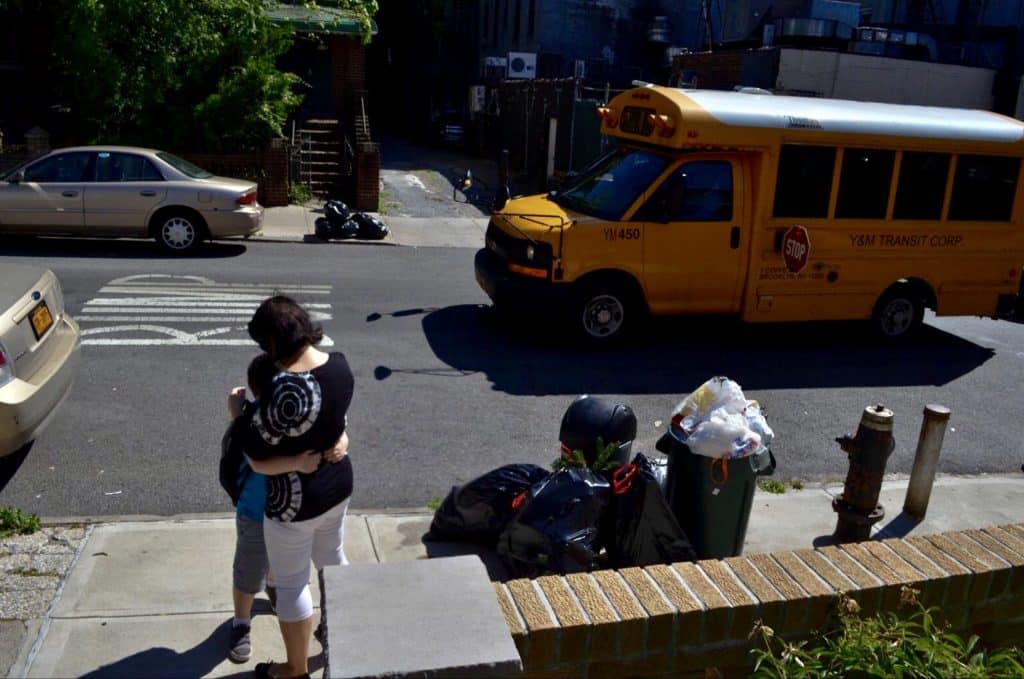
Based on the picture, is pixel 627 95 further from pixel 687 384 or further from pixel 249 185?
pixel 249 185

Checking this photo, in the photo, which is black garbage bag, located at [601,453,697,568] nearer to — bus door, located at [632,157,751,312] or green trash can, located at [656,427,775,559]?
green trash can, located at [656,427,775,559]

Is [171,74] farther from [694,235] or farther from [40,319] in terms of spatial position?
[40,319]

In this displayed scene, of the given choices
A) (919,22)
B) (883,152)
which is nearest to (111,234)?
(883,152)

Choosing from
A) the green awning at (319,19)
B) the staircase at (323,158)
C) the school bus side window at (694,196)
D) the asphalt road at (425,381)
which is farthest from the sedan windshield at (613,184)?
the green awning at (319,19)

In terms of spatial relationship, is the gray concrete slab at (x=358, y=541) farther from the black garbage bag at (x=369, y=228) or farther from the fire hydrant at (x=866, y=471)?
the black garbage bag at (x=369, y=228)

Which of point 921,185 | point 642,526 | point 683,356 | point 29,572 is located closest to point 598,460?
point 642,526

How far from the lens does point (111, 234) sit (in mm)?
13625

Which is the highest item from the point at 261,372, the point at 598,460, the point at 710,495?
the point at 261,372

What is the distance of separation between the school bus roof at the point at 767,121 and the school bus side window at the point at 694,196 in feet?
1.10

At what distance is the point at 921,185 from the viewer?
10.1 metres

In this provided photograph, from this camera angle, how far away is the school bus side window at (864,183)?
388 inches

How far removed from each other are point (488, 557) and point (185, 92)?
15.6 metres

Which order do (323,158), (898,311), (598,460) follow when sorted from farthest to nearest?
1. (323,158)
2. (898,311)
3. (598,460)

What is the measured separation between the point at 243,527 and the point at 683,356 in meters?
6.40
